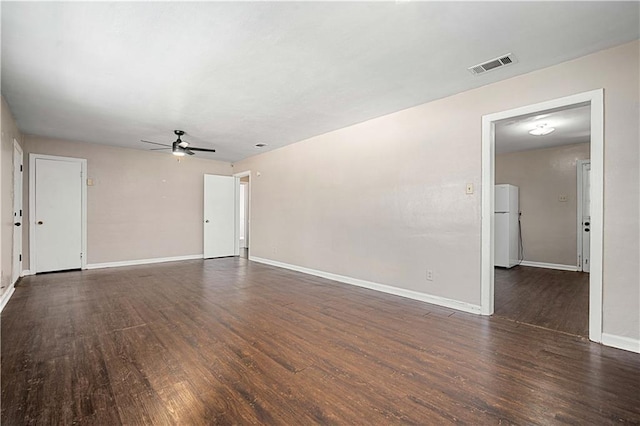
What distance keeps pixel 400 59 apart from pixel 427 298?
9.24 feet

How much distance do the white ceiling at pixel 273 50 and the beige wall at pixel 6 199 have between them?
1.07ft

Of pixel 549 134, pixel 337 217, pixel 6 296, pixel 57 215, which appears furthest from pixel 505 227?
pixel 57 215

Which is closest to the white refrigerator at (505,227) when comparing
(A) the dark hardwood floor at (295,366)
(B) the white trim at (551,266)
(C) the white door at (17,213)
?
(B) the white trim at (551,266)

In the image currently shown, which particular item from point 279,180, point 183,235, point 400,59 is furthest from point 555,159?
point 183,235

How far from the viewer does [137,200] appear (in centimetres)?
646

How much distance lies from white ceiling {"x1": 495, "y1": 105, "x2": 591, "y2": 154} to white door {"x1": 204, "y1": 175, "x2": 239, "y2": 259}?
622cm

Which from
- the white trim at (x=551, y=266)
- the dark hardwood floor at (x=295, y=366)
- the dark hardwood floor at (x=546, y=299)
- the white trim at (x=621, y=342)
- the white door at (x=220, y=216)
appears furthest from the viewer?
the white door at (x=220, y=216)

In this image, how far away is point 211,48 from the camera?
250 cm

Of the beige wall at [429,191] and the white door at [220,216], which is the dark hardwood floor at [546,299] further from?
the white door at [220,216]

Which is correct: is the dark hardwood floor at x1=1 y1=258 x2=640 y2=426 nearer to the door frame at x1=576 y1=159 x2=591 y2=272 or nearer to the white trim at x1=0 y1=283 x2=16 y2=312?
the white trim at x1=0 y1=283 x2=16 y2=312

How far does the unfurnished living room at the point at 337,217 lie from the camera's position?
190 cm

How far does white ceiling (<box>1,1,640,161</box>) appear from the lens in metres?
2.05

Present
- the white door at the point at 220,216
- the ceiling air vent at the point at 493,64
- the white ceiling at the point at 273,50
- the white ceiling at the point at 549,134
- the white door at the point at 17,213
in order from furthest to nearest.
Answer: the white door at the point at 220,216 < the white door at the point at 17,213 < the white ceiling at the point at 549,134 < the ceiling air vent at the point at 493,64 < the white ceiling at the point at 273,50

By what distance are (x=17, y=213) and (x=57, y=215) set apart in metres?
0.78
